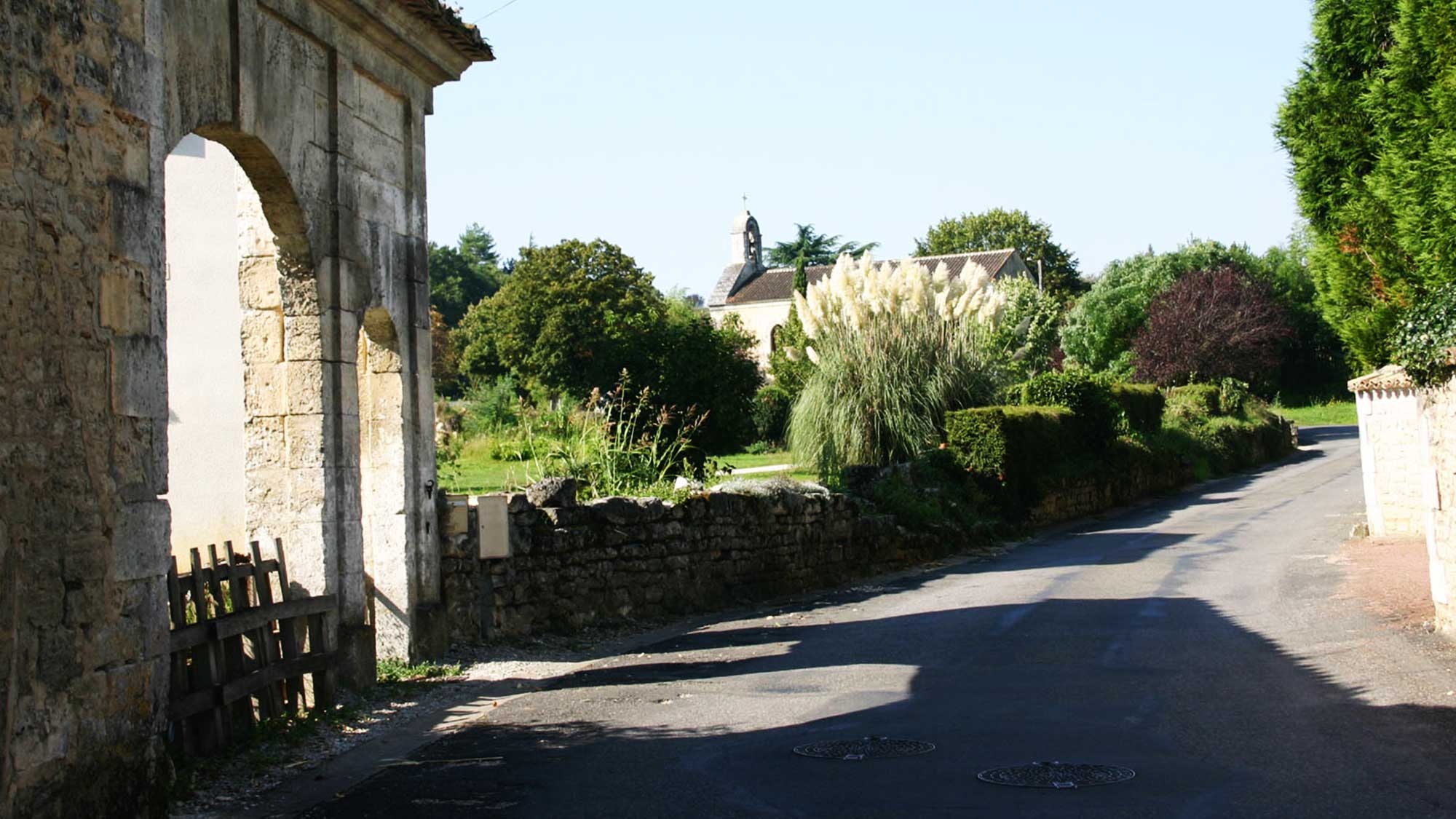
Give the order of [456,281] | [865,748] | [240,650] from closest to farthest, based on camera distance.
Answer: [865,748], [240,650], [456,281]

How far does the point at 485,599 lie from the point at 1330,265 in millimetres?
10865

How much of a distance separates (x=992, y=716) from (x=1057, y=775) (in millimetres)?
1495

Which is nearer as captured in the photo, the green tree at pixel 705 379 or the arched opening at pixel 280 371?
the arched opening at pixel 280 371

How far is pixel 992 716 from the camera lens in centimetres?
740

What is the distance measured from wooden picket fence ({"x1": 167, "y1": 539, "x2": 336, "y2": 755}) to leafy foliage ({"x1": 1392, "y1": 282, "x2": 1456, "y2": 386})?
26.1 ft

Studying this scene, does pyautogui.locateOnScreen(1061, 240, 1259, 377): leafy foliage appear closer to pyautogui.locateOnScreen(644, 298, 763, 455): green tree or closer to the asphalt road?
pyautogui.locateOnScreen(644, 298, 763, 455): green tree

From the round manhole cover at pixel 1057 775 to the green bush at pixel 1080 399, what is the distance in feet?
68.1

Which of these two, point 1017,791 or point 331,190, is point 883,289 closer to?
point 331,190

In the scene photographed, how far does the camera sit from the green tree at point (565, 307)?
47312 mm

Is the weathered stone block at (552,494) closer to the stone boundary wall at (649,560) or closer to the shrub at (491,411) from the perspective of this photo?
the stone boundary wall at (649,560)

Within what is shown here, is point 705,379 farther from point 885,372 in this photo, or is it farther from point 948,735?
point 948,735

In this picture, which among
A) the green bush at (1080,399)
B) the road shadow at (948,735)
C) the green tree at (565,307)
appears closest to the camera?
the road shadow at (948,735)

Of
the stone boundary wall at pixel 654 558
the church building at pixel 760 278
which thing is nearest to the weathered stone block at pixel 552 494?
the stone boundary wall at pixel 654 558

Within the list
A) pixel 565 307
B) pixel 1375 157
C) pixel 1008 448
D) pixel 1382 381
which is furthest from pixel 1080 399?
pixel 565 307
